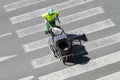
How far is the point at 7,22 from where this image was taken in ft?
67.9

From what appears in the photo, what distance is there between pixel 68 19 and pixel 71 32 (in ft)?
3.70

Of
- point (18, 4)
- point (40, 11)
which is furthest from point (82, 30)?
point (18, 4)

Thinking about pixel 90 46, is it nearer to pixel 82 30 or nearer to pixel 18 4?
pixel 82 30

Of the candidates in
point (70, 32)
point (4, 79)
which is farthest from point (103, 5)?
point (4, 79)

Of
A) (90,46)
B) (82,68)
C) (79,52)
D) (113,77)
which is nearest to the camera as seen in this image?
(113,77)

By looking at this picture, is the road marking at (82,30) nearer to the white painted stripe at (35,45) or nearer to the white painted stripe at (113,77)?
the white painted stripe at (35,45)

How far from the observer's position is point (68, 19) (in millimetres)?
20391

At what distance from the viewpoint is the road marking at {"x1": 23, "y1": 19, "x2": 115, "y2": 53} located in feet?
61.8

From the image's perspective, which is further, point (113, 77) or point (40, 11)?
point (40, 11)

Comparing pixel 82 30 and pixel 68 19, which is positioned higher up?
pixel 68 19

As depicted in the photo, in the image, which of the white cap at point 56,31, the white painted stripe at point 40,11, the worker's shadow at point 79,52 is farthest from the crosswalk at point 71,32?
the white cap at point 56,31

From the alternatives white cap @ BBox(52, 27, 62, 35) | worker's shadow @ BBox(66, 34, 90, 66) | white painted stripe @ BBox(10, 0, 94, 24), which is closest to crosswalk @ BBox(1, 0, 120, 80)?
white painted stripe @ BBox(10, 0, 94, 24)

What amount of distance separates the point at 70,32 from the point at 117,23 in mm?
2616

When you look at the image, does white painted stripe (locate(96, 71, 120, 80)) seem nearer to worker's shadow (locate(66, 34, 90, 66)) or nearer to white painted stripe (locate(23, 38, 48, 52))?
worker's shadow (locate(66, 34, 90, 66))
